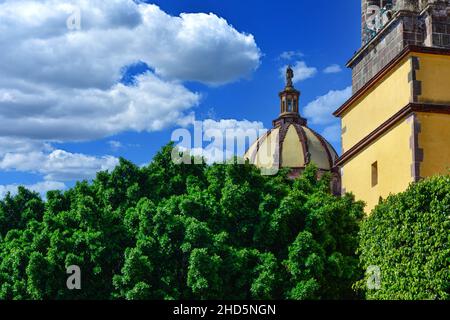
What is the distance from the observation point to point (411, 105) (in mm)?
17625

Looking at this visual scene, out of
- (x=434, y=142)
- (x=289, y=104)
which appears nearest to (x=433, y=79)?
(x=434, y=142)

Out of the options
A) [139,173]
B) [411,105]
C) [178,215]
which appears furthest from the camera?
[139,173]

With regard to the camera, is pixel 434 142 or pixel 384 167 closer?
pixel 434 142

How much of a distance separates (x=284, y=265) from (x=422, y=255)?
5292mm

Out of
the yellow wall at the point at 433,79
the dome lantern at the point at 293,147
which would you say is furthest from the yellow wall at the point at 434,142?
the dome lantern at the point at 293,147

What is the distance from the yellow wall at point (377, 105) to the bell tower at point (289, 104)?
34493 mm

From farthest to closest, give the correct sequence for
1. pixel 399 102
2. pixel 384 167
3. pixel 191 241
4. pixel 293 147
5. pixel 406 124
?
pixel 293 147 < pixel 384 167 < pixel 191 241 < pixel 399 102 < pixel 406 124

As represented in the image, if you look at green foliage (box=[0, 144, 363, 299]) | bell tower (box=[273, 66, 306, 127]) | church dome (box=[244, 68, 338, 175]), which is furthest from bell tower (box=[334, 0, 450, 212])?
bell tower (box=[273, 66, 306, 127])

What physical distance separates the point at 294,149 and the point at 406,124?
33925 mm

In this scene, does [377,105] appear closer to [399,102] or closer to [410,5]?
[399,102]

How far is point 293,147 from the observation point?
52.0 meters

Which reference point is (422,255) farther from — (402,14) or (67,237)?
(67,237)
